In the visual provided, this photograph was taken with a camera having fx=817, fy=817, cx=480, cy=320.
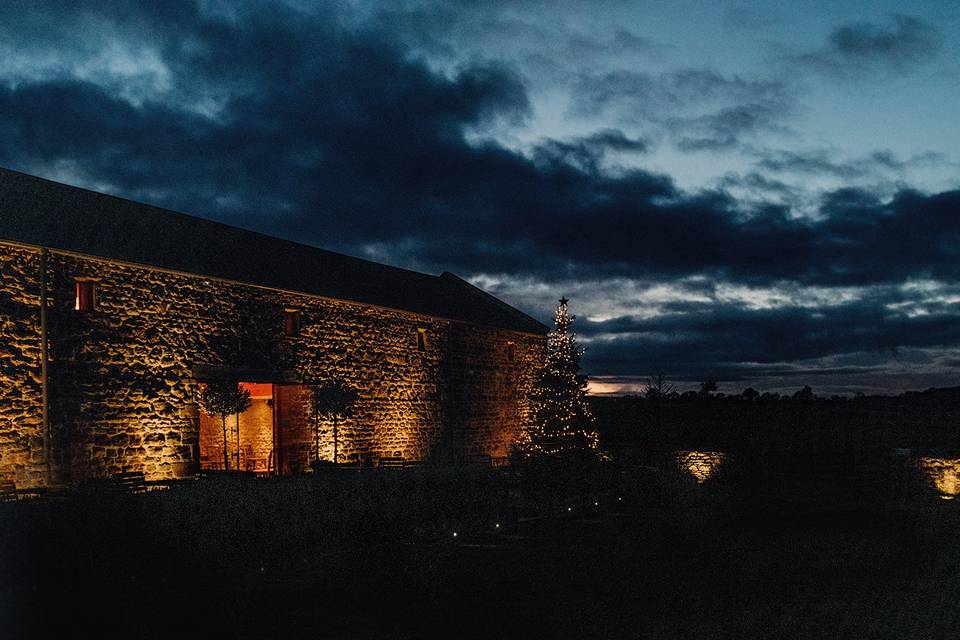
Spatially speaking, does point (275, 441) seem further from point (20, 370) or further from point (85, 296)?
point (20, 370)

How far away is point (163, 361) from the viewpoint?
16.8m

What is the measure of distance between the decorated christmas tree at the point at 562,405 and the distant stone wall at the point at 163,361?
3678 mm

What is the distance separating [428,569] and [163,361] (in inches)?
374

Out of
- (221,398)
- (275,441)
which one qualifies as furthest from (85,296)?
(275,441)

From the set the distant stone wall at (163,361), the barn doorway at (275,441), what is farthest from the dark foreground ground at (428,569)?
the barn doorway at (275,441)

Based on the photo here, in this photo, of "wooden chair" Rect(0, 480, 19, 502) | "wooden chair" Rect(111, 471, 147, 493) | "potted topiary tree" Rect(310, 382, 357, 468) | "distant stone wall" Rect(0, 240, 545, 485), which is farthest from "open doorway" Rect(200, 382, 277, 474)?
"wooden chair" Rect(0, 480, 19, 502)

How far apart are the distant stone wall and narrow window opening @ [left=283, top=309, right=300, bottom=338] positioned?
0.17 metres

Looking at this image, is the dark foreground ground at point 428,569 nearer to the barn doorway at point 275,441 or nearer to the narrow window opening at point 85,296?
the narrow window opening at point 85,296

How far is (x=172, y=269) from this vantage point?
55.5 ft

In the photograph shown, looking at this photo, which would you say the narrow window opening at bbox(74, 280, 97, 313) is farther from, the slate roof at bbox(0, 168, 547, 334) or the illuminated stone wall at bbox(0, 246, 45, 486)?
the illuminated stone wall at bbox(0, 246, 45, 486)

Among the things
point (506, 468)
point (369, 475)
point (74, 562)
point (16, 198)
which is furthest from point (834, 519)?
point (16, 198)

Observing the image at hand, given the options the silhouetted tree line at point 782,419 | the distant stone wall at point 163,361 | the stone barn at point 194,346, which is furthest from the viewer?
the silhouetted tree line at point 782,419

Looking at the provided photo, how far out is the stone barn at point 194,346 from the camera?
573 inches

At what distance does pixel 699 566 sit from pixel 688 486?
8122mm
